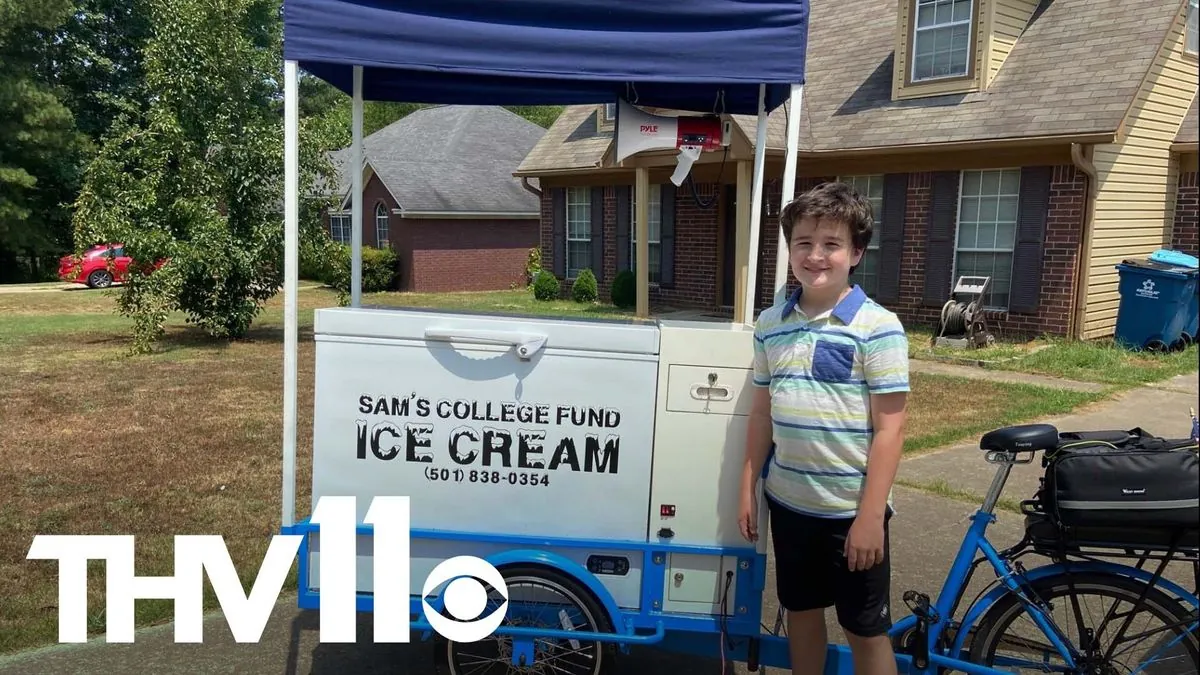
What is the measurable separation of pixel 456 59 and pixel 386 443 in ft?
4.25

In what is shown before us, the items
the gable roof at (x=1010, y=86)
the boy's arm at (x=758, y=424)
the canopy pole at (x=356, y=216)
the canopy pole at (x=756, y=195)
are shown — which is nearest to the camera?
the boy's arm at (x=758, y=424)

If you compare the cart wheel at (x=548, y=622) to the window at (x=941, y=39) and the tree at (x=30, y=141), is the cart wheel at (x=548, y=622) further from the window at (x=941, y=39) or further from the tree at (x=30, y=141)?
the tree at (x=30, y=141)

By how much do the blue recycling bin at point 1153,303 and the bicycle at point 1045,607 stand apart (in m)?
9.05

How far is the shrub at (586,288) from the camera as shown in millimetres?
17734

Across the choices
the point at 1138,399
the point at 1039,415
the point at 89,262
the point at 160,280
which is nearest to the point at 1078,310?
the point at 1138,399

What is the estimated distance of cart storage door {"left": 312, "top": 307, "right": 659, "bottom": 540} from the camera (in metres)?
2.82

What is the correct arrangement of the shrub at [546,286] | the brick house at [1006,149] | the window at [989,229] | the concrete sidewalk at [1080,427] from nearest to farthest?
the concrete sidewalk at [1080,427], the brick house at [1006,149], the window at [989,229], the shrub at [546,286]

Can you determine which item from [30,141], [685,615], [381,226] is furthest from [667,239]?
[30,141]

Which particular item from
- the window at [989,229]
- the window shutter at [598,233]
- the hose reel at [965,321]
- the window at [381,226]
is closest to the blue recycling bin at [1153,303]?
the window at [989,229]

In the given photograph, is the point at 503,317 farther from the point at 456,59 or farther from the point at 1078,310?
the point at 1078,310

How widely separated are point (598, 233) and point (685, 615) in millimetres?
15308

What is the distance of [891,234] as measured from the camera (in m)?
13.1

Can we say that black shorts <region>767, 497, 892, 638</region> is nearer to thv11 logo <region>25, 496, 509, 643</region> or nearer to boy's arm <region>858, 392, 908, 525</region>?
boy's arm <region>858, 392, 908, 525</region>

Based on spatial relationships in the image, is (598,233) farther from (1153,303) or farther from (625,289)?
(1153,303)
